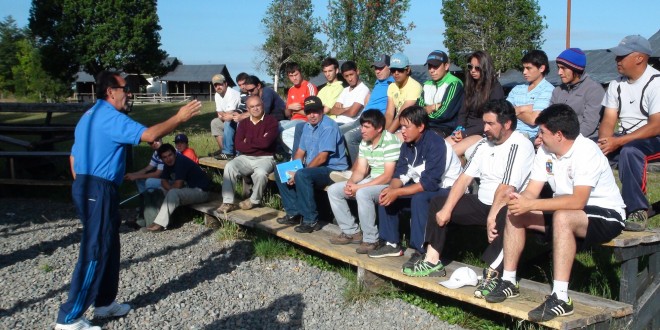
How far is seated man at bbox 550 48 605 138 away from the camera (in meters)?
5.42

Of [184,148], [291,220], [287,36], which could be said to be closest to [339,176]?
[291,220]

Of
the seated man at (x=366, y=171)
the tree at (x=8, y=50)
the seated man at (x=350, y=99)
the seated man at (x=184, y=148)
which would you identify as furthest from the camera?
the tree at (x=8, y=50)

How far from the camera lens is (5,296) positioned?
5.66 meters

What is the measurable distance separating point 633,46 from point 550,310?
2.34 metres

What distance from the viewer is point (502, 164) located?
4.90 metres

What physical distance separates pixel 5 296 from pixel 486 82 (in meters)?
4.92

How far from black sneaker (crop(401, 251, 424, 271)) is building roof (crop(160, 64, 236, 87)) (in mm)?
63569

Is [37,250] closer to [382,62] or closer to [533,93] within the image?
[382,62]

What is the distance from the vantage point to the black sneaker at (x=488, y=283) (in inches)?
172

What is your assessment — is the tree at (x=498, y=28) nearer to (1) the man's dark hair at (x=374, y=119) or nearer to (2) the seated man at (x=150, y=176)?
(2) the seated man at (x=150, y=176)

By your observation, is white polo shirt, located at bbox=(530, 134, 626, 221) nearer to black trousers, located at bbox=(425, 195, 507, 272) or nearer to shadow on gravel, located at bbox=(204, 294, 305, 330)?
black trousers, located at bbox=(425, 195, 507, 272)

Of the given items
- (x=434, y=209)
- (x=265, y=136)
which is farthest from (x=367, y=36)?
(x=434, y=209)

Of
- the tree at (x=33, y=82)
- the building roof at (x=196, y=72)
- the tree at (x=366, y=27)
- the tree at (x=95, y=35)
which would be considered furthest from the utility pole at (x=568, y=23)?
the building roof at (x=196, y=72)

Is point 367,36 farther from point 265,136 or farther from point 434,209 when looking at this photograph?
point 434,209
